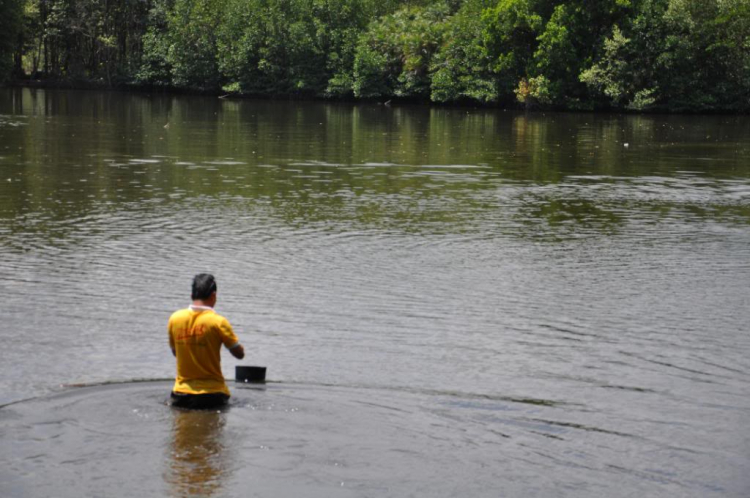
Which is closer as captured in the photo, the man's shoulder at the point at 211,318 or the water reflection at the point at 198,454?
the water reflection at the point at 198,454

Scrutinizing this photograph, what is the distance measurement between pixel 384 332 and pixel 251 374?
2.24 m

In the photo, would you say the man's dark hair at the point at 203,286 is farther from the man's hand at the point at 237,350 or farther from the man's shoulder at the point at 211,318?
the man's hand at the point at 237,350

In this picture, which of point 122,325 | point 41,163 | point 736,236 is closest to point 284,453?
point 122,325

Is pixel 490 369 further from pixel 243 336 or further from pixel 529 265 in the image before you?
pixel 529 265

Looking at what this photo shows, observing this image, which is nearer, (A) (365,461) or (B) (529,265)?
(A) (365,461)

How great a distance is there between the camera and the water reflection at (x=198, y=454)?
21.6ft

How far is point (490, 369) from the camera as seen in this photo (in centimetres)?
952

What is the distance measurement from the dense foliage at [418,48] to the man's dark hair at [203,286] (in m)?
56.0

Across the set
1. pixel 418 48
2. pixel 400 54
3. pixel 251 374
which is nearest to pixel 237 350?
pixel 251 374

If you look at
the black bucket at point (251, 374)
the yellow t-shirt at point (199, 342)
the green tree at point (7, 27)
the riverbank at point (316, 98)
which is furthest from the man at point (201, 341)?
the green tree at point (7, 27)

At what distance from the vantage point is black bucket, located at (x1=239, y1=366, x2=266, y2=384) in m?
8.73

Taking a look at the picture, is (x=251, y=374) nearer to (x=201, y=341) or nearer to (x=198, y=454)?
(x=201, y=341)

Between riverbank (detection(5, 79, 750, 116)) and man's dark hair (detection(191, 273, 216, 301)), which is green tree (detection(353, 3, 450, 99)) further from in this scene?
man's dark hair (detection(191, 273, 216, 301))

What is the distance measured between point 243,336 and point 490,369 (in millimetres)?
2544
